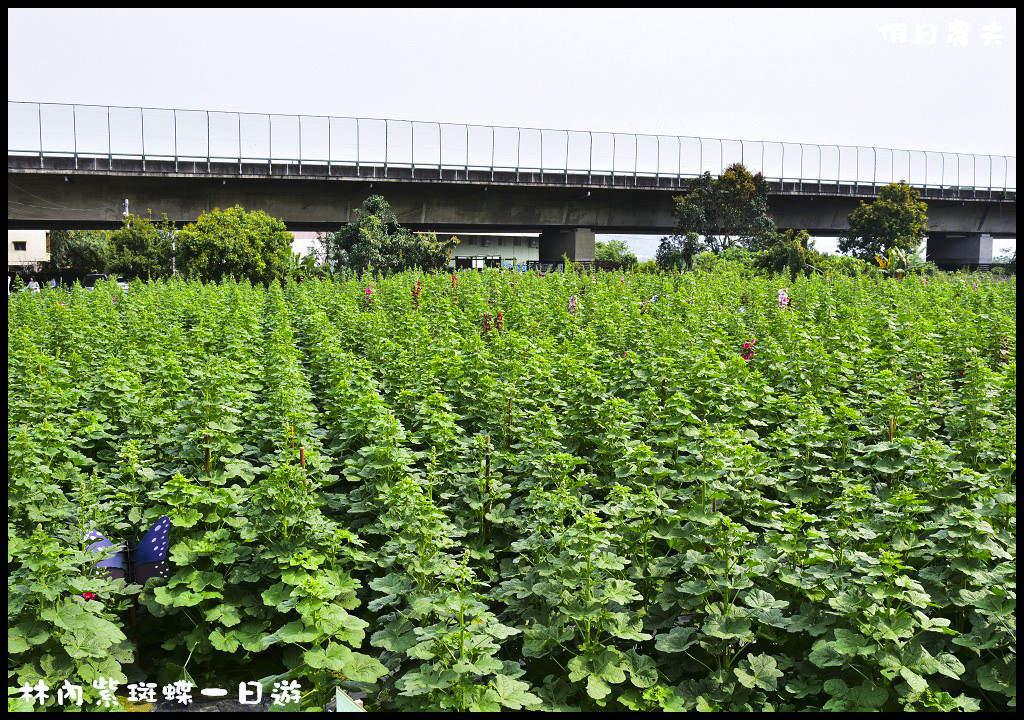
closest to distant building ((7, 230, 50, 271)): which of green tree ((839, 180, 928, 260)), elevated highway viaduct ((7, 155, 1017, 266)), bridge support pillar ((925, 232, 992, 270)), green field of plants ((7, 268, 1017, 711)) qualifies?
elevated highway viaduct ((7, 155, 1017, 266))

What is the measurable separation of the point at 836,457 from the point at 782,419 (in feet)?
4.20

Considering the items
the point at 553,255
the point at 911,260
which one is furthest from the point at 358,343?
the point at 553,255

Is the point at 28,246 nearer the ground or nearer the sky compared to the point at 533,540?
nearer the sky

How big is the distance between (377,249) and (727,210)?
16746 mm

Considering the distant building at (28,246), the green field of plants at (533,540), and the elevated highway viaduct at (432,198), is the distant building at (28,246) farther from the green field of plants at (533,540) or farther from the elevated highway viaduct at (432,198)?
the green field of plants at (533,540)

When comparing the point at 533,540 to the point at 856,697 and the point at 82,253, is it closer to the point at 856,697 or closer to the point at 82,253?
the point at 856,697

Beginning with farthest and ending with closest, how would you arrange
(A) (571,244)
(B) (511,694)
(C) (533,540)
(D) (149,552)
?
1. (A) (571,244)
2. (D) (149,552)
3. (C) (533,540)
4. (B) (511,694)

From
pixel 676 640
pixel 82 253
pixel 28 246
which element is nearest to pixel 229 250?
pixel 82 253

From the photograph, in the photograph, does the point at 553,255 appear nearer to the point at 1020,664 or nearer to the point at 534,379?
the point at 534,379

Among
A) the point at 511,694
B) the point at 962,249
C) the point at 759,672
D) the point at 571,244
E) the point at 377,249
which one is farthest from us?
the point at 962,249

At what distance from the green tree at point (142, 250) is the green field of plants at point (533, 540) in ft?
72.7

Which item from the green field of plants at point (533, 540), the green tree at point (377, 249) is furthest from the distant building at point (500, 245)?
the green field of plants at point (533, 540)

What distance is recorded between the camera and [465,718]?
335 centimetres

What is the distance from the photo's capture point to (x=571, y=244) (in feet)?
141
